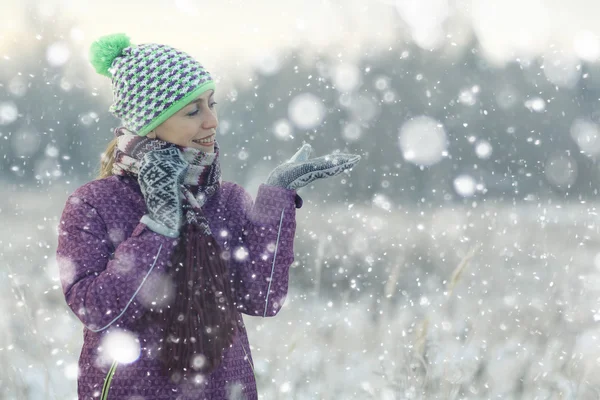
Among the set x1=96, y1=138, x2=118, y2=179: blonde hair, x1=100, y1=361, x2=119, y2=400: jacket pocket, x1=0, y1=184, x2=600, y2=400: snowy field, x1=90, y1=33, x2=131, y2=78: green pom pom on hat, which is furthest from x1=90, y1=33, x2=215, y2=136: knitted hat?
x1=0, y1=184, x2=600, y2=400: snowy field

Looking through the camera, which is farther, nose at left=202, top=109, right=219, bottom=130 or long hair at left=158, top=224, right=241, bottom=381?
nose at left=202, top=109, right=219, bottom=130

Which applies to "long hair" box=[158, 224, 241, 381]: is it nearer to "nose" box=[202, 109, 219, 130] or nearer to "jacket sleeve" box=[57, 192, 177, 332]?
"jacket sleeve" box=[57, 192, 177, 332]

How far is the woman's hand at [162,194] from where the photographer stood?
2170 millimetres

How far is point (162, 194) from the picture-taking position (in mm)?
2172

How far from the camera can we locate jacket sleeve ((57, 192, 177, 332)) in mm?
2059

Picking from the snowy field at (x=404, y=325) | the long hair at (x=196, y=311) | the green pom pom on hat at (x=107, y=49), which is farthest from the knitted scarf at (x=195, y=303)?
the snowy field at (x=404, y=325)

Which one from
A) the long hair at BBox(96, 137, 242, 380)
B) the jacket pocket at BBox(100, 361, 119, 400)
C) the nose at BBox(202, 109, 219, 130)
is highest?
the nose at BBox(202, 109, 219, 130)

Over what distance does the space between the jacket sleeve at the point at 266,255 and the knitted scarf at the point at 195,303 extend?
0.21 ft

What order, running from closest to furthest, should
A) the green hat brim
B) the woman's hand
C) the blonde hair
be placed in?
1. the woman's hand
2. the green hat brim
3. the blonde hair

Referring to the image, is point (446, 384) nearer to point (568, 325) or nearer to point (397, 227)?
point (568, 325)

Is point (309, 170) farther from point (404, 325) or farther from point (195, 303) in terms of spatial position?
point (404, 325)

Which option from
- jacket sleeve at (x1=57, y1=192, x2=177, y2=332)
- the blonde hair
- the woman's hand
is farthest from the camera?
the blonde hair

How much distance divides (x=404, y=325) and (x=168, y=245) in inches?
146

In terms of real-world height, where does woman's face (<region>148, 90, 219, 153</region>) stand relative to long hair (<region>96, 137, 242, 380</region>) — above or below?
above
